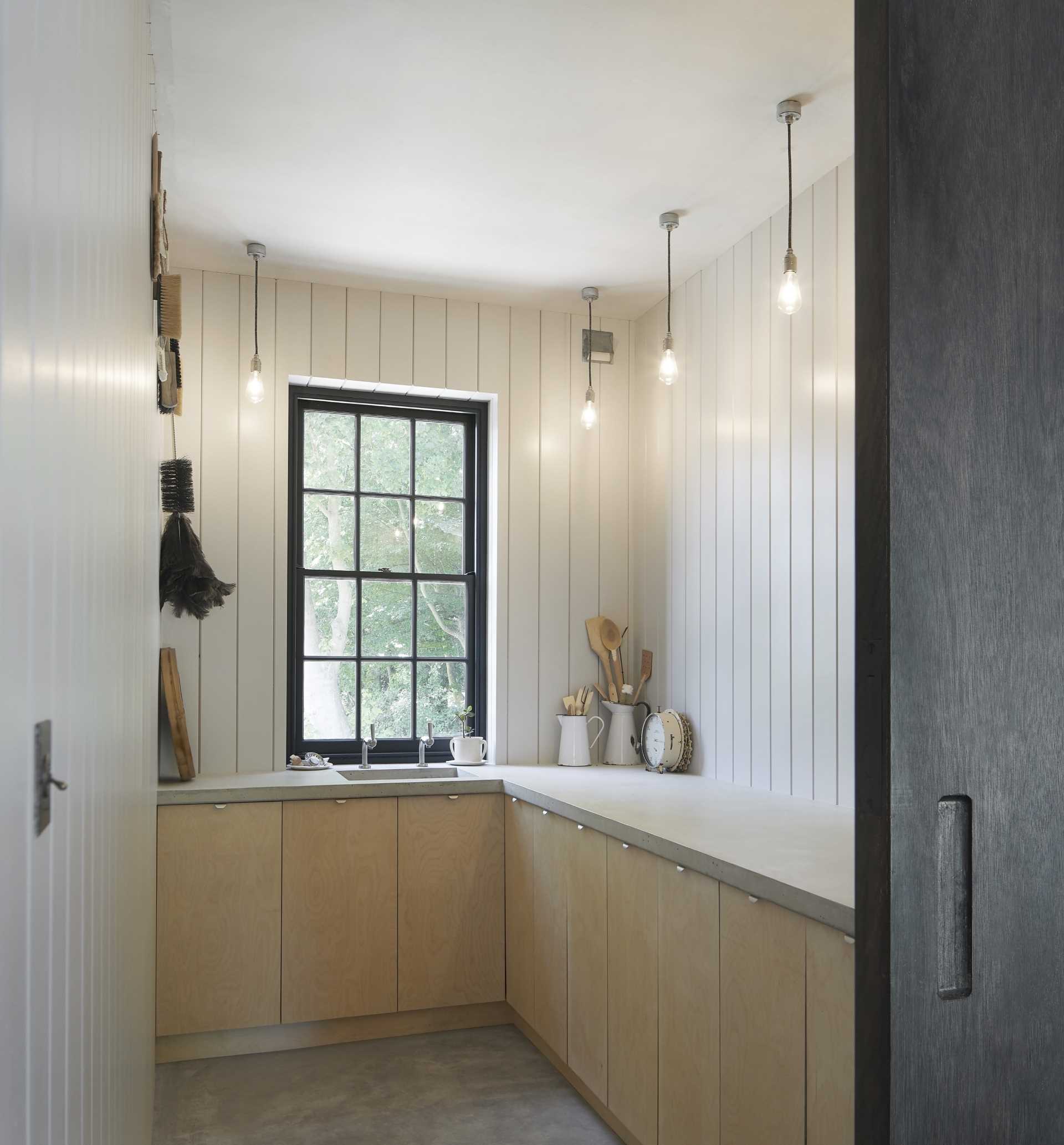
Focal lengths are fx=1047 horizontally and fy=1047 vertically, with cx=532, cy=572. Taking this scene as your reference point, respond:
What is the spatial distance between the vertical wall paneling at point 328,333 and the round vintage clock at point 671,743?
76.1 inches

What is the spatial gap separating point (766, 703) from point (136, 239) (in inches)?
98.4

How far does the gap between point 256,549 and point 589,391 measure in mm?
1482

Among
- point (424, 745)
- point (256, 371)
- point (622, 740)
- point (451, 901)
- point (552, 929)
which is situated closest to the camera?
point (552, 929)

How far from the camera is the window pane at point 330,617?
4.44m

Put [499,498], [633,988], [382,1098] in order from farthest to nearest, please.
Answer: [499,498] < [382,1098] < [633,988]

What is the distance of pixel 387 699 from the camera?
14.8 feet

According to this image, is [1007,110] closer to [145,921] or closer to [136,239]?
[136,239]

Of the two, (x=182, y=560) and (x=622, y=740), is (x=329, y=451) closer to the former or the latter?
(x=182, y=560)

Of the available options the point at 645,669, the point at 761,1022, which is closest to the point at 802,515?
the point at 645,669

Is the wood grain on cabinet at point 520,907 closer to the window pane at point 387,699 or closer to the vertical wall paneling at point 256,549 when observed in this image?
the window pane at point 387,699

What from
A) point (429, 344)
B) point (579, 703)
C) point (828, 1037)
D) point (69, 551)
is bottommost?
point (828, 1037)

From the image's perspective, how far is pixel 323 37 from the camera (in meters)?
2.61

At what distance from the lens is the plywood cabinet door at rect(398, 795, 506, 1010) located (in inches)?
150

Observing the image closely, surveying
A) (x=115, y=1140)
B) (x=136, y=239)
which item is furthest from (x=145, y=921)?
(x=136, y=239)
